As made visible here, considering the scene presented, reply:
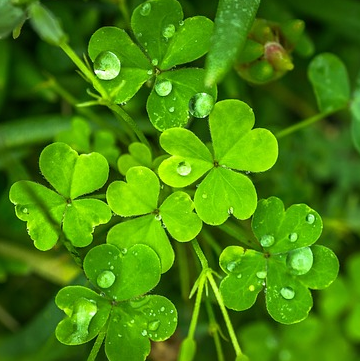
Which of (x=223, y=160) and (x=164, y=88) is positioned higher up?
(x=164, y=88)

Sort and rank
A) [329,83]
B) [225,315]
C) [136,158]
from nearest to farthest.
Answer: [225,315]
[136,158]
[329,83]

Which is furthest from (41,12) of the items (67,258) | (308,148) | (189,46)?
(308,148)

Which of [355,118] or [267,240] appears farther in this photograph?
[355,118]

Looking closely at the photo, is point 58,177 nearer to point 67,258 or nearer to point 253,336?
point 67,258

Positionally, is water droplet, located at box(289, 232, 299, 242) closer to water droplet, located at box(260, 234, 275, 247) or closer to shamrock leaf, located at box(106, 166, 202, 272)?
water droplet, located at box(260, 234, 275, 247)

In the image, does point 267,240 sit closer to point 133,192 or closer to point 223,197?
point 223,197

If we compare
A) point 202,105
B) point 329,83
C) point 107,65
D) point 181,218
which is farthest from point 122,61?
point 329,83
